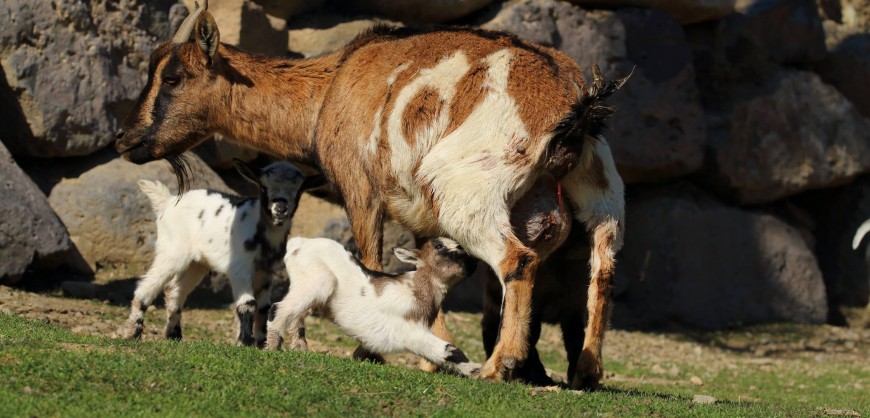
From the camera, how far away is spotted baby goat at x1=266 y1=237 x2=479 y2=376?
861 cm

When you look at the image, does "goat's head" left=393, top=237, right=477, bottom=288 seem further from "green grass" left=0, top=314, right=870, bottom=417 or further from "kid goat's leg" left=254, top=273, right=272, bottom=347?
"kid goat's leg" left=254, top=273, right=272, bottom=347

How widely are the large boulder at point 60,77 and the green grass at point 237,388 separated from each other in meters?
4.62

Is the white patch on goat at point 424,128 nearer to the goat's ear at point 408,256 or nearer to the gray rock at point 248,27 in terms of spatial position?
the goat's ear at point 408,256

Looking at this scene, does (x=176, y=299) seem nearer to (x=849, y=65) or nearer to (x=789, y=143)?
(x=789, y=143)

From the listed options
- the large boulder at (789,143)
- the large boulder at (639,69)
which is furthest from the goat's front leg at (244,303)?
the large boulder at (789,143)

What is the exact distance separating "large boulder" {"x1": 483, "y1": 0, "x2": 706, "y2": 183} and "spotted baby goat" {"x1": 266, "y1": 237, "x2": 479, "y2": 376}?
659cm

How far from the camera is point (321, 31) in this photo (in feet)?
47.1

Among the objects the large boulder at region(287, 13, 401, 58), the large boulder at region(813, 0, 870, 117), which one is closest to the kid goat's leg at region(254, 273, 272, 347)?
the large boulder at region(287, 13, 401, 58)

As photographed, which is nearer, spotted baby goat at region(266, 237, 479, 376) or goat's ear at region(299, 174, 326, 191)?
spotted baby goat at region(266, 237, 479, 376)

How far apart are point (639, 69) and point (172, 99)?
761cm

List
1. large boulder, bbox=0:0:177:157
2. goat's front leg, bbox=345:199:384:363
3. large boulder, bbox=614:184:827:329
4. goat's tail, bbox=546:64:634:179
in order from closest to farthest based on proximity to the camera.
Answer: goat's tail, bbox=546:64:634:179
goat's front leg, bbox=345:199:384:363
large boulder, bbox=0:0:177:157
large boulder, bbox=614:184:827:329

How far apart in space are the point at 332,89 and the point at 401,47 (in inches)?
23.1

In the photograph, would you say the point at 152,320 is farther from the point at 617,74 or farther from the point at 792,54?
the point at 792,54

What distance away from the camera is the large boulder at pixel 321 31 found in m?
14.2
